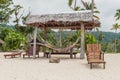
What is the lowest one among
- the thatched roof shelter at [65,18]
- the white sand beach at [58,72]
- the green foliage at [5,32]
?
the white sand beach at [58,72]

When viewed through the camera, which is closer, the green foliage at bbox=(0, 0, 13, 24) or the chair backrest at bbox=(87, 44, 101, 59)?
the chair backrest at bbox=(87, 44, 101, 59)

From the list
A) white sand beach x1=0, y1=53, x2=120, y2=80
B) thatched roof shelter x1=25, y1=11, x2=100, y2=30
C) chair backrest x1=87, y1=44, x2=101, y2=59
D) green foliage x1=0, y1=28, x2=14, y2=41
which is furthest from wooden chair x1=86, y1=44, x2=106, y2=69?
green foliage x1=0, y1=28, x2=14, y2=41

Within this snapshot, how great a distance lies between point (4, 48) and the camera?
96.6 feet

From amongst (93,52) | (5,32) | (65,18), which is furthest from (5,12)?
(93,52)

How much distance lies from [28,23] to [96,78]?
838 centimetres

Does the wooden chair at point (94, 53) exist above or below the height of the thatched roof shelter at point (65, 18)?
below

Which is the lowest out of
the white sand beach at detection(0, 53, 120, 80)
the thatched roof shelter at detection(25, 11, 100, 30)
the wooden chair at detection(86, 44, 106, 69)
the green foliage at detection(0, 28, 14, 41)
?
the white sand beach at detection(0, 53, 120, 80)

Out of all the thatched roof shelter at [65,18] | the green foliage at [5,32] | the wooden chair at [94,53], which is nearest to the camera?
the wooden chair at [94,53]

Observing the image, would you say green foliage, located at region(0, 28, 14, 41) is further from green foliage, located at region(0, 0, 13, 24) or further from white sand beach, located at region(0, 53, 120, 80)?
white sand beach, located at region(0, 53, 120, 80)

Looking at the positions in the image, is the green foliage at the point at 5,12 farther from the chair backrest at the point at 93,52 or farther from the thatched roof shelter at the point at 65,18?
the chair backrest at the point at 93,52

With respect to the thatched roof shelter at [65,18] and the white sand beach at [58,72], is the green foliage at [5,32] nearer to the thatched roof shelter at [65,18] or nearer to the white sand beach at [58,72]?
the thatched roof shelter at [65,18]

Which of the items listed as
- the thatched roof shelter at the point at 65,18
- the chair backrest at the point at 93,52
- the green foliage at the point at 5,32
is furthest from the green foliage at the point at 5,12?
the chair backrest at the point at 93,52

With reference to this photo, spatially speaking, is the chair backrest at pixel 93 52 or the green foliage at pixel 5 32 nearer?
the chair backrest at pixel 93 52

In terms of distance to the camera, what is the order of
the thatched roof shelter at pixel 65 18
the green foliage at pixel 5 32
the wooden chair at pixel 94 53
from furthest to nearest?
the green foliage at pixel 5 32
the thatched roof shelter at pixel 65 18
the wooden chair at pixel 94 53
